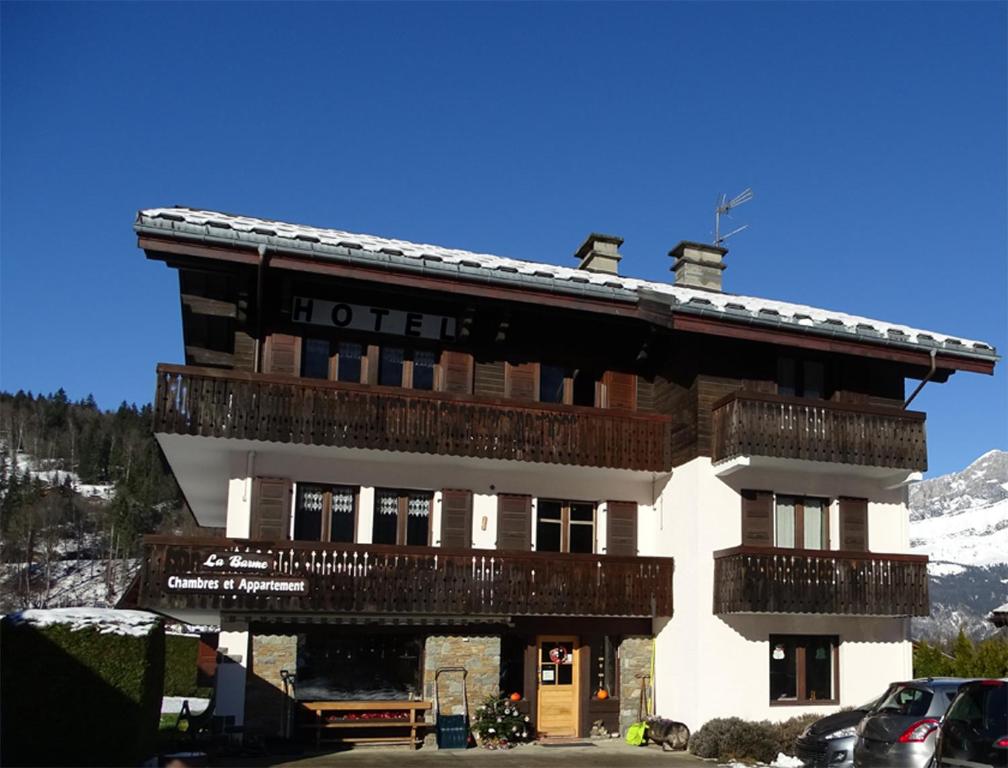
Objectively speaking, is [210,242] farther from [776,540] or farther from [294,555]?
[776,540]

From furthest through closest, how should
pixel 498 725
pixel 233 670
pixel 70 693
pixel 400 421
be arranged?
pixel 498 725 < pixel 400 421 < pixel 233 670 < pixel 70 693

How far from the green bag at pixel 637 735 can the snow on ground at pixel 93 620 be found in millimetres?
10836

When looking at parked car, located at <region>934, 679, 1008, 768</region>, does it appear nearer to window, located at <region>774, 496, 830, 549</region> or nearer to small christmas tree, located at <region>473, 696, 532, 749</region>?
window, located at <region>774, 496, 830, 549</region>

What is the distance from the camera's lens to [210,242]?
2003 centimetres

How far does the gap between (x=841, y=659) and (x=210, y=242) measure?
1467 cm

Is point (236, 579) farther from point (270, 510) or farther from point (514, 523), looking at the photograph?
point (514, 523)

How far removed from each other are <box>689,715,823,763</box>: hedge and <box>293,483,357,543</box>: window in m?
7.54

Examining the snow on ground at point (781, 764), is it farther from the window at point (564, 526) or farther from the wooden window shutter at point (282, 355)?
the wooden window shutter at point (282, 355)

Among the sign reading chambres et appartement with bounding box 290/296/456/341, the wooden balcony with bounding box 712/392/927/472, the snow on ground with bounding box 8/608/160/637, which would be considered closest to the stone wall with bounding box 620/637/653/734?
the wooden balcony with bounding box 712/392/927/472

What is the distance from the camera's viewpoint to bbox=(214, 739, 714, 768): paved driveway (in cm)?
1889

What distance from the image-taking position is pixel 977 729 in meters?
13.9

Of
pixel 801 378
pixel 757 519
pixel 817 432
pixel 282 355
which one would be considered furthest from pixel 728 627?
pixel 282 355

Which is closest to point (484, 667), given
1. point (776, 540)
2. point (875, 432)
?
point (776, 540)

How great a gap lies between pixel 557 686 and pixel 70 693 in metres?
11.5
